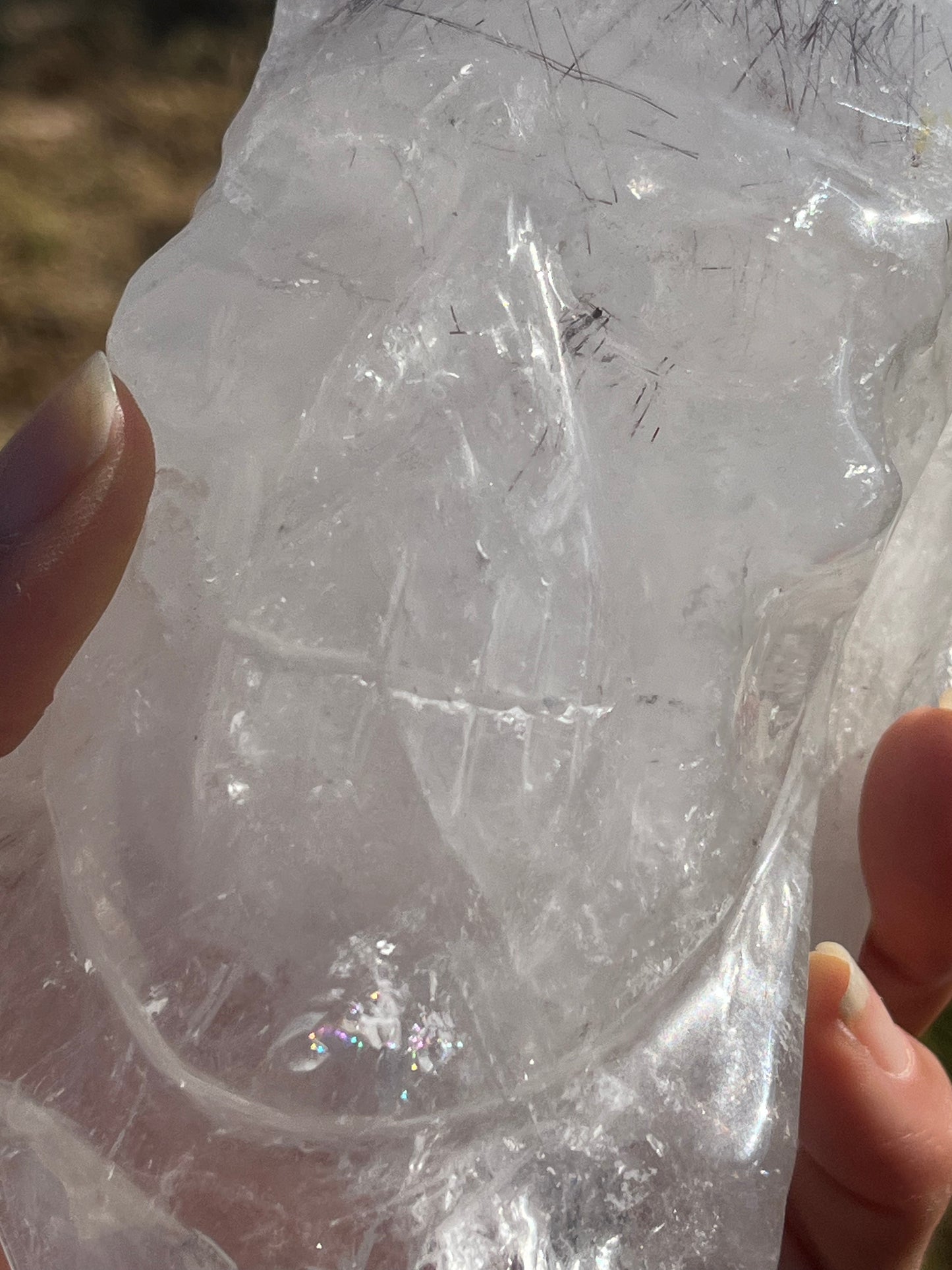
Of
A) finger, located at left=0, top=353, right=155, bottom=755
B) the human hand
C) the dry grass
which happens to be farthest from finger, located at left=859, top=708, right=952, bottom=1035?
the dry grass

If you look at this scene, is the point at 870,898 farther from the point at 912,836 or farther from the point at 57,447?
the point at 57,447

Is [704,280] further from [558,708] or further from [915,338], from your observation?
[558,708]

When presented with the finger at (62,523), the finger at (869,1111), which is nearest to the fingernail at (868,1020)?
the finger at (869,1111)

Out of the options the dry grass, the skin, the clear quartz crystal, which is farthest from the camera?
the dry grass

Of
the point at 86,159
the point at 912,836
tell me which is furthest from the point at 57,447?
the point at 86,159

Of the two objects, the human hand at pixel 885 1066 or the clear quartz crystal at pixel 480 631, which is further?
the human hand at pixel 885 1066

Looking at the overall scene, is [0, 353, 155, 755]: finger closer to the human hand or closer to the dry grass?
the human hand

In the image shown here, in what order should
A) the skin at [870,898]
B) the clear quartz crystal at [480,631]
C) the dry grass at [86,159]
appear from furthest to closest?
the dry grass at [86,159]
the skin at [870,898]
the clear quartz crystal at [480,631]

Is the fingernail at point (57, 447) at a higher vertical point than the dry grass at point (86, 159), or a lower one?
higher

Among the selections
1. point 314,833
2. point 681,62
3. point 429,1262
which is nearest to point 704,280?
point 681,62

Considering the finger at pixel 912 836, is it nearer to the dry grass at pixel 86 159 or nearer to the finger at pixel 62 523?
the finger at pixel 62 523
